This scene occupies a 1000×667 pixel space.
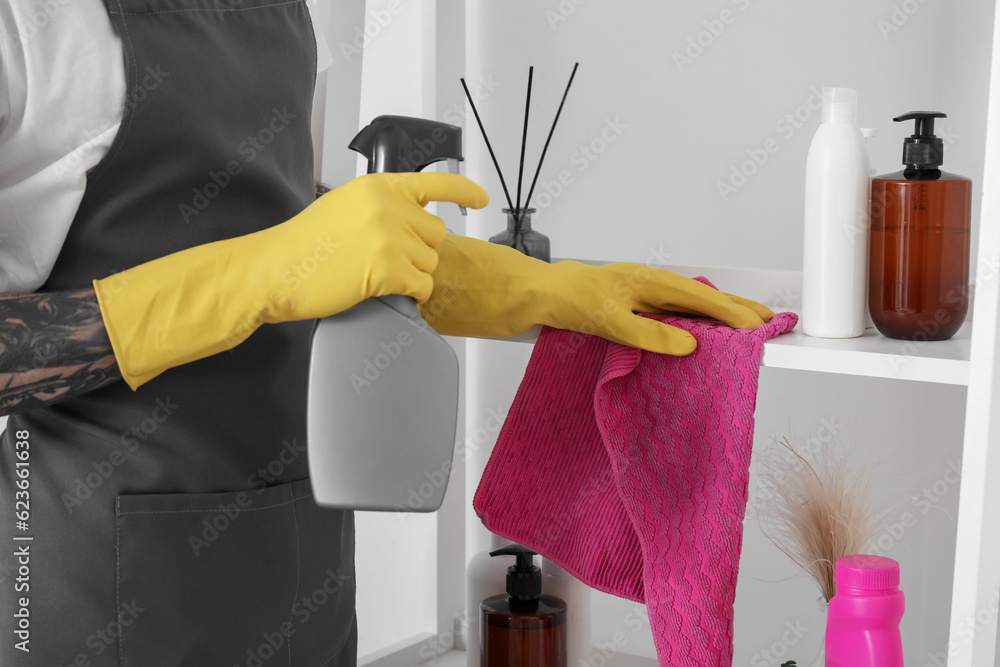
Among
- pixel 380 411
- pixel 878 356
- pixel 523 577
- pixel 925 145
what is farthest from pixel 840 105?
pixel 523 577

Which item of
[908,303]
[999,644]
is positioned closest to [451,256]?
[908,303]

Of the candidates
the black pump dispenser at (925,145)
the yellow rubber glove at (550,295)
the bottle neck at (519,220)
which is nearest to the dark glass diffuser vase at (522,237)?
the bottle neck at (519,220)

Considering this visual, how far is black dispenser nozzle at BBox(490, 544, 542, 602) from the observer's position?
0.93 meters

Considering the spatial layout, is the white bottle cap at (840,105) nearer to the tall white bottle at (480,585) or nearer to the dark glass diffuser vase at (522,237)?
the dark glass diffuser vase at (522,237)

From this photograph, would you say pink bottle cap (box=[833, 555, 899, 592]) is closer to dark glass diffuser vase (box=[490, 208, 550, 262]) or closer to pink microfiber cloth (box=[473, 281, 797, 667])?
pink microfiber cloth (box=[473, 281, 797, 667])

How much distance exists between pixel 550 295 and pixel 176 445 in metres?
0.32

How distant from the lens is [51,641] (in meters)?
0.64

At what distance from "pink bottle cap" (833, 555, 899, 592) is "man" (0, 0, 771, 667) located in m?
0.21

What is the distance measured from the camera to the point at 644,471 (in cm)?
72

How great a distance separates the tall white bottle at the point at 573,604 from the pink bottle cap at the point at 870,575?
34 centimetres

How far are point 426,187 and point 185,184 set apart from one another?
0.61 ft

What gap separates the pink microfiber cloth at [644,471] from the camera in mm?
689

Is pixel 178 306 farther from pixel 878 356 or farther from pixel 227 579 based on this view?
pixel 878 356

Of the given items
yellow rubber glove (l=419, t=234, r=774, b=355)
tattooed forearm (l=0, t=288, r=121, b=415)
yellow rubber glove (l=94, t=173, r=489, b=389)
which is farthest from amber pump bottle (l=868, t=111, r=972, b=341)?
tattooed forearm (l=0, t=288, r=121, b=415)
